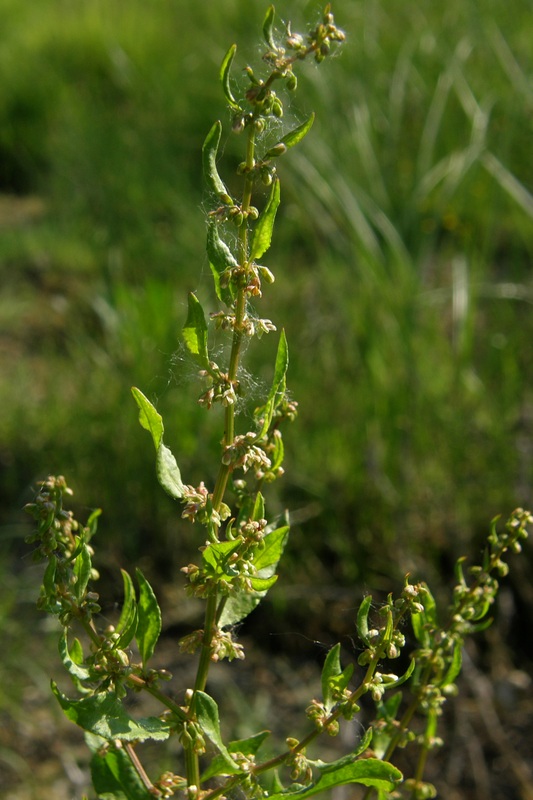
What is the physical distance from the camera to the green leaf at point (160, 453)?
583mm

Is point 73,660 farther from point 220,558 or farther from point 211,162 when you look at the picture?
point 211,162

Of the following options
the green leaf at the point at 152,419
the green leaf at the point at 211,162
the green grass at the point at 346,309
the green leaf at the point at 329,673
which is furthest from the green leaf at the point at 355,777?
the green grass at the point at 346,309

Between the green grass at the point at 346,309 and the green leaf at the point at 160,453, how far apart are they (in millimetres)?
840

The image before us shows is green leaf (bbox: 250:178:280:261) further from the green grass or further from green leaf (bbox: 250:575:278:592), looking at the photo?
the green grass

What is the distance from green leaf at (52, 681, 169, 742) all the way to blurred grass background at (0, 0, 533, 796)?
35.9 inches

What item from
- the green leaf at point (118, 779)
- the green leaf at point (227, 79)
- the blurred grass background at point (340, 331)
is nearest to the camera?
the green leaf at point (227, 79)

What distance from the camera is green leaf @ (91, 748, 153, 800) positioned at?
2.14 ft

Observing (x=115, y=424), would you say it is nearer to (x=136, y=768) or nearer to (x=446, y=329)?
(x=446, y=329)

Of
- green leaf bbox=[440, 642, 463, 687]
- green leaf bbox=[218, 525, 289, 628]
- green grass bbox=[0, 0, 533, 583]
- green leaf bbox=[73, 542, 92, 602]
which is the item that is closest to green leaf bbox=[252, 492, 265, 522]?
green leaf bbox=[218, 525, 289, 628]

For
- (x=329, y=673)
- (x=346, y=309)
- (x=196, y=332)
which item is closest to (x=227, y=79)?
(x=196, y=332)

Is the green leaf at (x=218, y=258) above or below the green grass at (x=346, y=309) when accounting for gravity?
below

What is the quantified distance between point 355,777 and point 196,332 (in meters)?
0.31

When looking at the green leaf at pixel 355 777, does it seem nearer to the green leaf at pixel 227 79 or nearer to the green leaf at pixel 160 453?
the green leaf at pixel 160 453

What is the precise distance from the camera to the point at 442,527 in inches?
87.3
